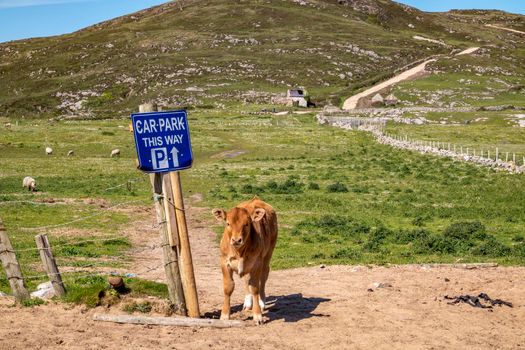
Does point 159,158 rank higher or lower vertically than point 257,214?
higher

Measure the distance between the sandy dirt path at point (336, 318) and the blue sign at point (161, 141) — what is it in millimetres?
3100

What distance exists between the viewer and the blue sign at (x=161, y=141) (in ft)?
44.7

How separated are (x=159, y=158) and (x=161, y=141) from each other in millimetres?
350

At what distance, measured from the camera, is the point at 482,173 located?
1790 inches

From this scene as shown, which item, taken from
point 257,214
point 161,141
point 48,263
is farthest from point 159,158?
point 48,263

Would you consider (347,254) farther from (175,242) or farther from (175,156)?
(175,156)

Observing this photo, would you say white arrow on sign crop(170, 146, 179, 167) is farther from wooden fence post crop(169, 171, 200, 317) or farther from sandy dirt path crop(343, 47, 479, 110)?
sandy dirt path crop(343, 47, 479, 110)

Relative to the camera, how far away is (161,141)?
45.5ft

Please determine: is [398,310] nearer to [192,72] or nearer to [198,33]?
[192,72]

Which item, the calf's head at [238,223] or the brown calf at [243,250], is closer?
the calf's head at [238,223]

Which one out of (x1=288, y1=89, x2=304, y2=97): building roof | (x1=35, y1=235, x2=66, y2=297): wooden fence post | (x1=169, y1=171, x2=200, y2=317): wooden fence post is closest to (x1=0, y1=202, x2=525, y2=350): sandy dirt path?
(x1=35, y1=235, x2=66, y2=297): wooden fence post

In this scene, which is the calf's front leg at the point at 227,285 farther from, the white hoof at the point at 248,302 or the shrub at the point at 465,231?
the shrub at the point at 465,231

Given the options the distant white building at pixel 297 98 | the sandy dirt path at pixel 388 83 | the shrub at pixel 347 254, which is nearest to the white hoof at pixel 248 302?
the shrub at pixel 347 254

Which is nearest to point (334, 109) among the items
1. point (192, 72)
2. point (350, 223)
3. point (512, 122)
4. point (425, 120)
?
point (425, 120)
